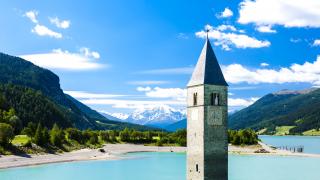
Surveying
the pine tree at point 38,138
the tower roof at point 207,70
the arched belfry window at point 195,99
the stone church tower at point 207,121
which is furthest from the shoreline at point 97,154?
the tower roof at point 207,70

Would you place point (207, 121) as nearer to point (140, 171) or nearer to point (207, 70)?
point (207, 70)

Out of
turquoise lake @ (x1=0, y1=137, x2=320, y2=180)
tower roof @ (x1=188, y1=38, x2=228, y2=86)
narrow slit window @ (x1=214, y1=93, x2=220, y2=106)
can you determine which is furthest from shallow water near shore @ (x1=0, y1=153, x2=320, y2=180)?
tower roof @ (x1=188, y1=38, x2=228, y2=86)

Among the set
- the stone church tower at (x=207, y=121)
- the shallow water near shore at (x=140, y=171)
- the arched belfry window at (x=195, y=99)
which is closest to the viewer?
the stone church tower at (x=207, y=121)

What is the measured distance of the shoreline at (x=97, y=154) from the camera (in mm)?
95625

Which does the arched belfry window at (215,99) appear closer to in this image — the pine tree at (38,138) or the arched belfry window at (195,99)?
the arched belfry window at (195,99)

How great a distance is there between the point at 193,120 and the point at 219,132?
2984 mm

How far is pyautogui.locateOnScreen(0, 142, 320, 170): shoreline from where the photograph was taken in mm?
95625

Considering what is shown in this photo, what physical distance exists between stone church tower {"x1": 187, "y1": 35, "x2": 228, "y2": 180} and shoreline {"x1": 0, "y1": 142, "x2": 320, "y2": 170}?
57.7 m

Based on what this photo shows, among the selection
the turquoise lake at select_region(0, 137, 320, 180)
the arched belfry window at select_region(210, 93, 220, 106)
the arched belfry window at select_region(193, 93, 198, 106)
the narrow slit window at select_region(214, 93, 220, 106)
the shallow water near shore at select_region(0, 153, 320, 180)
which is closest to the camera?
the arched belfry window at select_region(210, 93, 220, 106)

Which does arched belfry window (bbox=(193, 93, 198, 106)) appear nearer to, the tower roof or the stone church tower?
the stone church tower

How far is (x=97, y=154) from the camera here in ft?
431

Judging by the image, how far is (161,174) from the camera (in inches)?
3529

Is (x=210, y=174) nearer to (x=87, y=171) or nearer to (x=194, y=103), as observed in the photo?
(x=194, y=103)

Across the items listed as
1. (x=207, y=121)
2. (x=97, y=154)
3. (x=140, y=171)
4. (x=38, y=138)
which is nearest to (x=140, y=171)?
(x=140, y=171)
